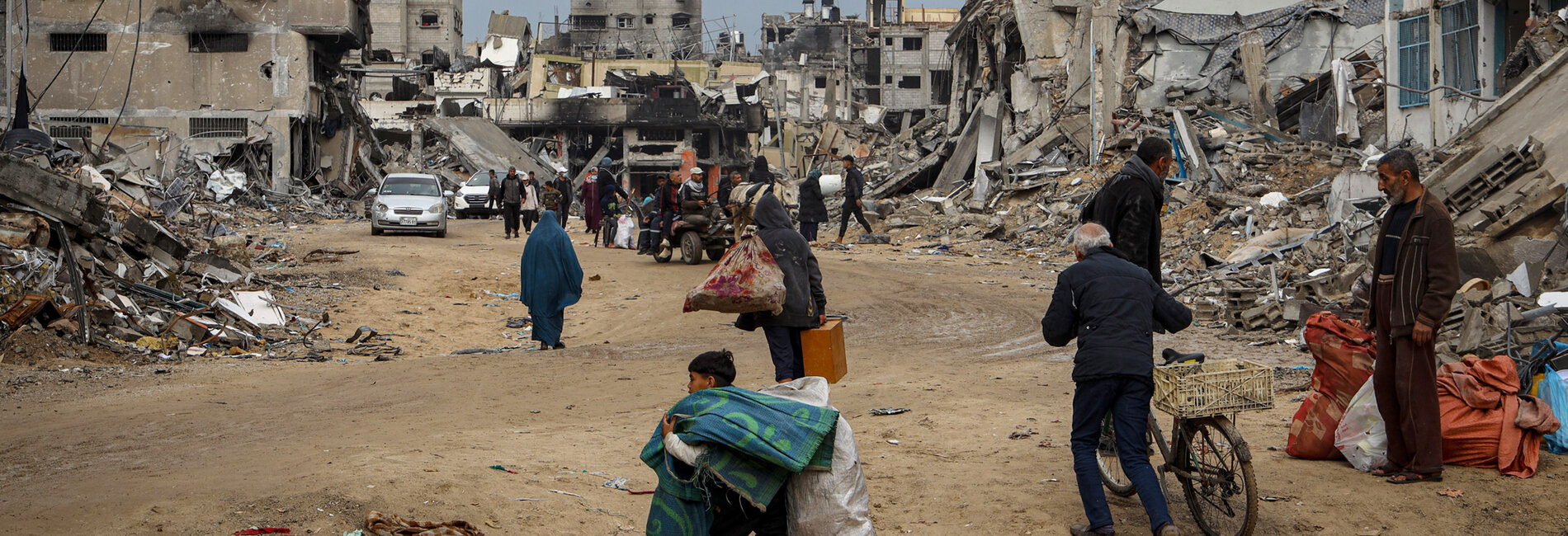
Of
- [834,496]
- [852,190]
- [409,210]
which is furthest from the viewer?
[409,210]

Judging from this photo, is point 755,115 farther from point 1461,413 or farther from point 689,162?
point 1461,413

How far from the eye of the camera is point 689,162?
154ft

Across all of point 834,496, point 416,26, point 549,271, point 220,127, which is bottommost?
point 834,496

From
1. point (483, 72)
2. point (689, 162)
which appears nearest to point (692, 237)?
point (689, 162)

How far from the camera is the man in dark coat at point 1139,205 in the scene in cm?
621

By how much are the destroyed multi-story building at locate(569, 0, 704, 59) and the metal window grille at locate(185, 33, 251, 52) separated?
49.1 metres

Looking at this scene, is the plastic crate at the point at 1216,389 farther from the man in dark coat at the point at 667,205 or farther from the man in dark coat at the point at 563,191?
the man in dark coat at the point at 563,191

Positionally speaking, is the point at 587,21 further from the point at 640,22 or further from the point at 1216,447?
the point at 1216,447

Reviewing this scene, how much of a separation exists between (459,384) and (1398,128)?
15342 mm

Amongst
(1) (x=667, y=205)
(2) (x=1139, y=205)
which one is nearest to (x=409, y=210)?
(1) (x=667, y=205)

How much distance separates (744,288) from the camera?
6.90 m

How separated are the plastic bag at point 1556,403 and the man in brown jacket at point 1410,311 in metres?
0.83

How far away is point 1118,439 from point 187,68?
1423 inches

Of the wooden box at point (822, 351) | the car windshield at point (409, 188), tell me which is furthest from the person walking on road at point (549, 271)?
the car windshield at point (409, 188)
